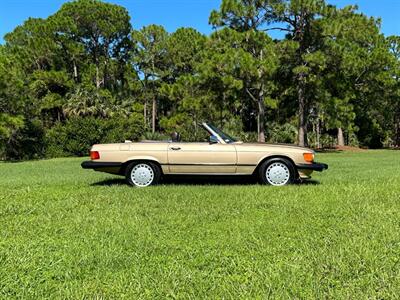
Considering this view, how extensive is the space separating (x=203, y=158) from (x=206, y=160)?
0.07 meters

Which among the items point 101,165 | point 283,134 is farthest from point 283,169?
point 283,134

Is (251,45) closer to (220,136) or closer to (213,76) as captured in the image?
(213,76)

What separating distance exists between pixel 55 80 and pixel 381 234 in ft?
125

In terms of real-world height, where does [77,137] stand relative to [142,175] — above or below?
above

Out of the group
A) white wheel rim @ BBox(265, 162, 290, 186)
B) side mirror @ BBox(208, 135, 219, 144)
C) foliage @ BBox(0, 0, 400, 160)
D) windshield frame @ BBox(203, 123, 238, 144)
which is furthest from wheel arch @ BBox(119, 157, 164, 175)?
foliage @ BBox(0, 0, 400, 160)

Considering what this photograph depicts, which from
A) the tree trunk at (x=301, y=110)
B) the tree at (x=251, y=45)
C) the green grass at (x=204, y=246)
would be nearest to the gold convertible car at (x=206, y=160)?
the green grass at (x=204, y=246)

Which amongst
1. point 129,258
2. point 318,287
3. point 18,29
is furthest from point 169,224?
point 18,29

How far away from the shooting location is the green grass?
10.5ft

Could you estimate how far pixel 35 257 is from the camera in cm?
389

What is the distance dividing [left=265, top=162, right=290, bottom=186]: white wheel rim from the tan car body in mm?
181

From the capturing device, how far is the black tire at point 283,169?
8.27 m

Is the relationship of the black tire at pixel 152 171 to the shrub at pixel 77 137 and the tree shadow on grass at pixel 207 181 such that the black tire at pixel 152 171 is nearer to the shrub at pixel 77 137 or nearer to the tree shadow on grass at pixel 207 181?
the tree shadow on grass at pixel 207 181

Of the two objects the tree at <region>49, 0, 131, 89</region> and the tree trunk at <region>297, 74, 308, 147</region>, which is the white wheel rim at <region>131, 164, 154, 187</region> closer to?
the tree trunk at <region>297, 74, 308, 147</region>

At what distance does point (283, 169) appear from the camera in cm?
830
